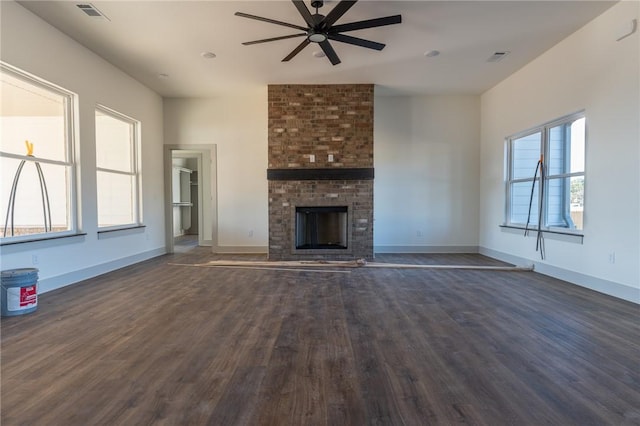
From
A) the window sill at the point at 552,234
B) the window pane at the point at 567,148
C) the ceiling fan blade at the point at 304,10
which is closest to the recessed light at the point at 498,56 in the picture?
the window pane at the point at 567,148

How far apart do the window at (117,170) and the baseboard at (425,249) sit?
4556 mm

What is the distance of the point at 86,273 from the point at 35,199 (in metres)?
1.09

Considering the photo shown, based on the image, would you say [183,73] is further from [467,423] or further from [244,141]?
[467,423]

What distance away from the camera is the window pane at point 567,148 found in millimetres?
3826

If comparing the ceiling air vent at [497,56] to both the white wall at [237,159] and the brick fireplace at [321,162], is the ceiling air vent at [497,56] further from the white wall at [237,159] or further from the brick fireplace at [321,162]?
the white wall at [237,159]

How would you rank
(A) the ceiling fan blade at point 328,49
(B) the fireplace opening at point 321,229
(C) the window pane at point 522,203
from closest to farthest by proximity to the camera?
(A) the ceiling fan blade at point 328,49 → (C) the window pane at point 522,203 → (B) the fireplace opening at point 321,229

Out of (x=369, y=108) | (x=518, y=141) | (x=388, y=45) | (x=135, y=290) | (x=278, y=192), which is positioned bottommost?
(x=135, y=290)

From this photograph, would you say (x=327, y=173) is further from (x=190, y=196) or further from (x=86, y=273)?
(x=190, y=196)

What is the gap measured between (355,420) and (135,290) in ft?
10.2

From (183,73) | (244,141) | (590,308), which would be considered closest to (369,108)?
(244,141)

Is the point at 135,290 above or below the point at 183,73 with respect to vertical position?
below

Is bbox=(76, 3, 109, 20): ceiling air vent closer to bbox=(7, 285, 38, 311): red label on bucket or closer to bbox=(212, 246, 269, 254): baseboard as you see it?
bbox=(7, 285, 38, 311): red label on bucket

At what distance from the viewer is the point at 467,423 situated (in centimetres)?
136

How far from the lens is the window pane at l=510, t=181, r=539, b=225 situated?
183 inches
